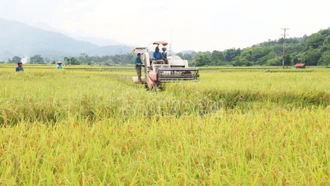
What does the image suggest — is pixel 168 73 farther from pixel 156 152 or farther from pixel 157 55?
pixel 156 152

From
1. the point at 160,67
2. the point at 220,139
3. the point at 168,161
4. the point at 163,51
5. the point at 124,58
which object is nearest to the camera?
the point at 168,161

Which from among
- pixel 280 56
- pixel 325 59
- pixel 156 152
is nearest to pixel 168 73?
pixel 156 152

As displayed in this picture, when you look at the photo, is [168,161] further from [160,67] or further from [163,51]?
[163,51]

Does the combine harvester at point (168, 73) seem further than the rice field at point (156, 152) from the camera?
Yes

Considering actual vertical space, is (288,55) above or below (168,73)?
above

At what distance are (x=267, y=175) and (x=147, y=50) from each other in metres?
10.6

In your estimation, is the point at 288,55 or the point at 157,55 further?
the point at 288,55

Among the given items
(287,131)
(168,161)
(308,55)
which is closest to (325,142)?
(287,131)

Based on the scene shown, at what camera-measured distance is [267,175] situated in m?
1.71

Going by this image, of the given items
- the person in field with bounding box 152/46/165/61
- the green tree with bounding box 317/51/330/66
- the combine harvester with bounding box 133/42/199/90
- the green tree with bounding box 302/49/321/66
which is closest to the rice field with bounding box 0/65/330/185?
the combine harvester with bounding box 133/42/199/90

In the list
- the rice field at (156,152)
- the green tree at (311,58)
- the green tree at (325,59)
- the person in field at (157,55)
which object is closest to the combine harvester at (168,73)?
the person in field at (157,55)

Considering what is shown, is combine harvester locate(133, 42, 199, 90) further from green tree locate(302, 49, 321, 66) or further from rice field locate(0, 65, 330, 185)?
green tree locate(302, 49, 321, 66)

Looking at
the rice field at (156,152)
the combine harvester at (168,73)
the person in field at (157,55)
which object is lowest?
the rice field at (156,152)

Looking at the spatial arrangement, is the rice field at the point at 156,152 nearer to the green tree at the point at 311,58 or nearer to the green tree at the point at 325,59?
the green tree at the point at 325,59
